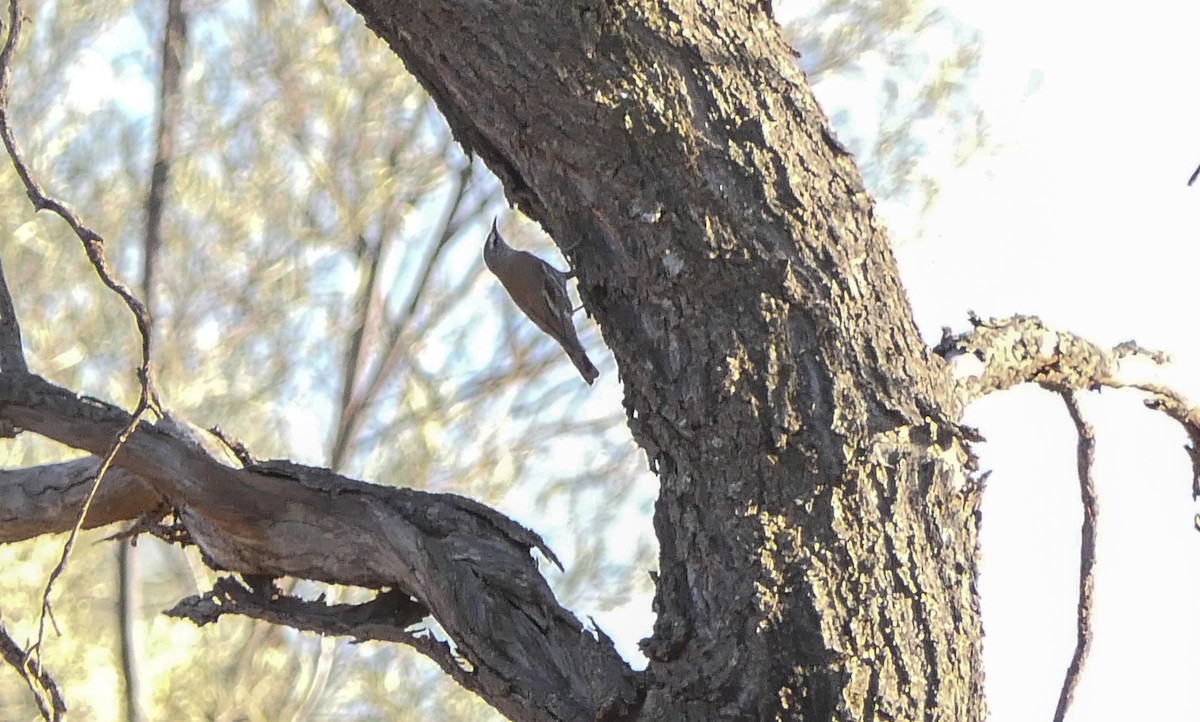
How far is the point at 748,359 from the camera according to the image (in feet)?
3.91

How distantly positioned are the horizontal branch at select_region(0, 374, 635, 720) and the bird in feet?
3.21

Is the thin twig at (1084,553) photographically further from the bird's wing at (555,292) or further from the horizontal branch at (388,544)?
the bird's wing at (555,292)

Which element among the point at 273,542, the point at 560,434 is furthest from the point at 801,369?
the point at 560,434

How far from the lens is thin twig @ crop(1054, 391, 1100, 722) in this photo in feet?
4.91

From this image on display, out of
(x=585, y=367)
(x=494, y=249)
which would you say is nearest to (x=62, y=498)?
(x=585, y=367)

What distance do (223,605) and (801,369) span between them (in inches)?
33.9

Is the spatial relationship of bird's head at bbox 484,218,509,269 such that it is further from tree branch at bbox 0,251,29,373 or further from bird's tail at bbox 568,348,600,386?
tree branch at bbox 0,251,29,373

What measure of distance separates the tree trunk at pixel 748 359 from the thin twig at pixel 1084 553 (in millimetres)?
350

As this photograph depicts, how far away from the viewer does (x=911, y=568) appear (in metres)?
1.17

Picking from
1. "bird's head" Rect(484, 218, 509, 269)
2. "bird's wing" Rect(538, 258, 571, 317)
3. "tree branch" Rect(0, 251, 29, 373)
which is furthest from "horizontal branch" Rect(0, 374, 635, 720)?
"bird's head" Rect(484, 218, 509, 269)

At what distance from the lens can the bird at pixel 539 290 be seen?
2559 millimetres

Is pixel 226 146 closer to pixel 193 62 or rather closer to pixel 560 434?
pixel 193 62

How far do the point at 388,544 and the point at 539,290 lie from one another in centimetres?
131

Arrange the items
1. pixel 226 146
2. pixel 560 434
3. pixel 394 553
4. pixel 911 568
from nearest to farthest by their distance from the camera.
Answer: pixel 911 568 < pixel 394 553 < pixel 226 146 < pixel 560 434
